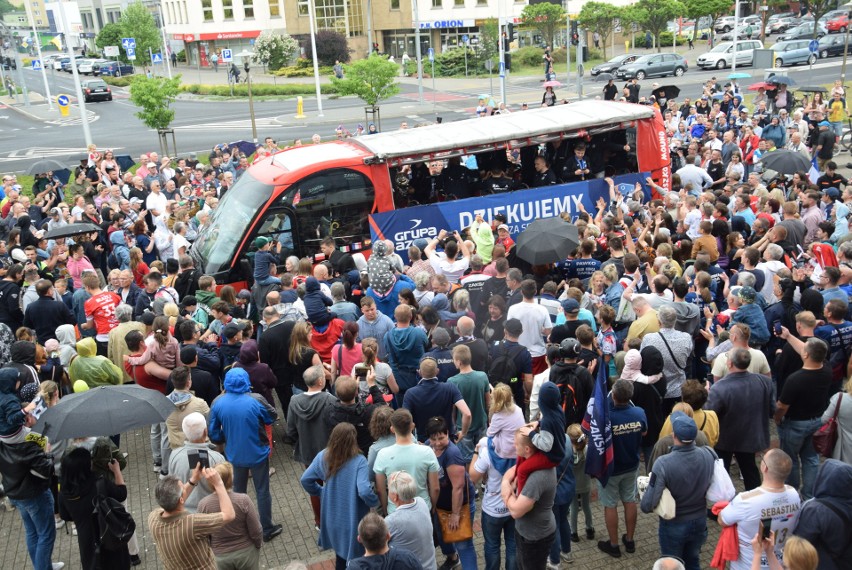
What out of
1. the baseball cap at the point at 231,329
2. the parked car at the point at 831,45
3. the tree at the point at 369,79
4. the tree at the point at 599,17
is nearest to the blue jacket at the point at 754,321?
the baseball cap at the point at 231,329

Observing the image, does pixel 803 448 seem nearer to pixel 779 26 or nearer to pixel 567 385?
pixel 567 385

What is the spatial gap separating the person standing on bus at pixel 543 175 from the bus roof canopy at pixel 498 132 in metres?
0.58

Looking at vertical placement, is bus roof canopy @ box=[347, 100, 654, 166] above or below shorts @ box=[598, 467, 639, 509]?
above

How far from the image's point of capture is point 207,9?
70188mm

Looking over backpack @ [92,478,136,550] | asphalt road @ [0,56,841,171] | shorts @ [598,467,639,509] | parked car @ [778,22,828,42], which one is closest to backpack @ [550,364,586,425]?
shorts @ [598,467,639,509]

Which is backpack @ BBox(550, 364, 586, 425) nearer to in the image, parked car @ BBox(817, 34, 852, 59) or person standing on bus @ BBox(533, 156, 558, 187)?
person standing on bus @ BBox(533, 156, 558, 187)

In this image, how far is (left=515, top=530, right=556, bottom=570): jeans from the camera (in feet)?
19.4

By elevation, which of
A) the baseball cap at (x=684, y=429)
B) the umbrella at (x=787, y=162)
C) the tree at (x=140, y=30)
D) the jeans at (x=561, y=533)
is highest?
the tree at (x=140, y=30)

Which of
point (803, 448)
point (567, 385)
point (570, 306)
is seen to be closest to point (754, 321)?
point (803, 448)

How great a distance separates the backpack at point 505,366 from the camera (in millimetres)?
7809

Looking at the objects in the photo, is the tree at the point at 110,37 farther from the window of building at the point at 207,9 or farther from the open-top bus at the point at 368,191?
the open-top bus at the point at 368,191

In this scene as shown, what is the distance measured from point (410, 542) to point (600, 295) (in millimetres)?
4771

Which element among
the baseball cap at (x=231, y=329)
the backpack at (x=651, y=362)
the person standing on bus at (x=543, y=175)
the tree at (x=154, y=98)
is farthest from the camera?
the tree at (x=154, y=98)

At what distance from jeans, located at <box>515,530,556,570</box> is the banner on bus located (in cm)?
768
